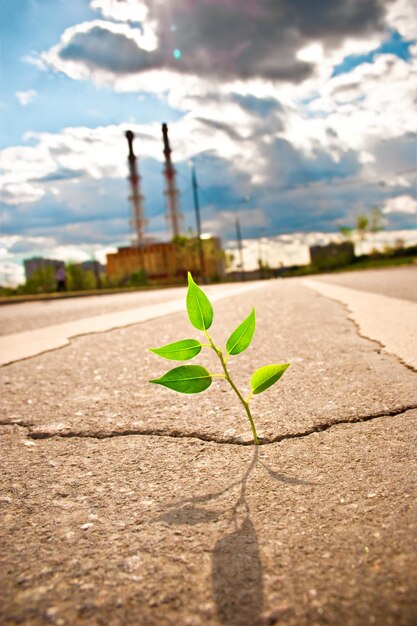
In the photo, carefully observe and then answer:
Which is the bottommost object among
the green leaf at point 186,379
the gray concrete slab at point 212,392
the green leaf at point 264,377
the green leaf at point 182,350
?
the gray concrete slab at point 212,392

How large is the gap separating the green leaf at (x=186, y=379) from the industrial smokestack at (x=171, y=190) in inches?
2289

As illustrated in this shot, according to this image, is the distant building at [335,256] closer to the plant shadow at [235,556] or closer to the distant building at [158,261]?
the distant building at [158,261]

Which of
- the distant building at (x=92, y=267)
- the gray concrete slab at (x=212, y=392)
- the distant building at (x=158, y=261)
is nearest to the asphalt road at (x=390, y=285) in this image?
the gray concrete slab at (x=212, y=392)

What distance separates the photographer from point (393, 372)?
186cm

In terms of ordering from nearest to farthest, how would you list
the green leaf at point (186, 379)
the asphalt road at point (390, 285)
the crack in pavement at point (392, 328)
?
1. the green leaf at point (186, 379)
2. the crack in pavement at point (392, 328)
3. the asphalt road at point (390, 285)

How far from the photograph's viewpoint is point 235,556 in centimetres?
71

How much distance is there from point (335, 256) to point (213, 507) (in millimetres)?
64231

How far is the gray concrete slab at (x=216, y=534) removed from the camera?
0.60 m

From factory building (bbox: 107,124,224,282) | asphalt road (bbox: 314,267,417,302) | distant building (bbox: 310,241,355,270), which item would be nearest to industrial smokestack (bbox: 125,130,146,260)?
factory building (bbox: 107,124,224,282)

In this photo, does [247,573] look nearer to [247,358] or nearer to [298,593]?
[298,593]

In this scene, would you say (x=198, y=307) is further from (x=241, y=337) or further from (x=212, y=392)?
(x=212, y=392)

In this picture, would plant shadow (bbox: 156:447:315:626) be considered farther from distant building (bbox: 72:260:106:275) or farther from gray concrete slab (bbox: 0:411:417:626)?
distant building (bbox: 72:260:106:275)

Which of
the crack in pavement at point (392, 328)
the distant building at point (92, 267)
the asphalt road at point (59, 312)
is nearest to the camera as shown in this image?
the crack in pavement at point (392, 328)

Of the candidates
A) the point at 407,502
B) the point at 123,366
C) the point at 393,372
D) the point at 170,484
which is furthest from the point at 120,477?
the point at 123,366
